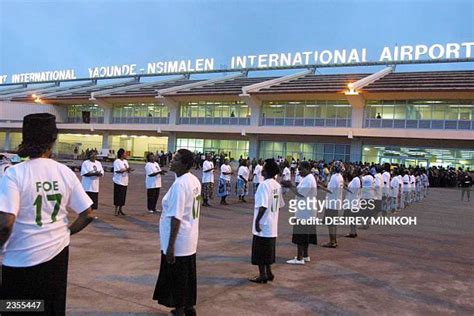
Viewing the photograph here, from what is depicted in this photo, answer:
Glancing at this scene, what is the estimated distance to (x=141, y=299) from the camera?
5.06 meters

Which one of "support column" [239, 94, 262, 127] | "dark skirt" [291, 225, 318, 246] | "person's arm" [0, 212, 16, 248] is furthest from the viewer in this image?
"support column" [239, 94, 262, 127]

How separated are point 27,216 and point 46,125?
59cm

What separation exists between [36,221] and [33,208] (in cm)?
9

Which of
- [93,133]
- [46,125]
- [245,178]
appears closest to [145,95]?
[93,133]

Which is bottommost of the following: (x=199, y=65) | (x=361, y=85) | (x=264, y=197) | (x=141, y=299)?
(x=141, y=299)

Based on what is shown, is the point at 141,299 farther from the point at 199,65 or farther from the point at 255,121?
the point at 199,65

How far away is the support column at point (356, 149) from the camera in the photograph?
1432 inches

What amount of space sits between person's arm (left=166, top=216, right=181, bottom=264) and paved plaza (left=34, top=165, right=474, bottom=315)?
2.75 ft

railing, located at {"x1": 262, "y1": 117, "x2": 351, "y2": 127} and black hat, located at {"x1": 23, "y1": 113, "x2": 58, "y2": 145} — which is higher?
railing, located at {"x1": 262, "y1": 117, "x2": 351, "y2": 127}

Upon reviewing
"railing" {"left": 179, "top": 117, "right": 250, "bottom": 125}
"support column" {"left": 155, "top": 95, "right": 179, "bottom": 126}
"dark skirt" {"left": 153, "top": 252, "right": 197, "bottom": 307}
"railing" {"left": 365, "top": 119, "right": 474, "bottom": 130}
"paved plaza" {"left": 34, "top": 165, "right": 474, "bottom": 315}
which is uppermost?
"support column" {"left": 155, "top": 95, "right": 179, "bottom": 126}

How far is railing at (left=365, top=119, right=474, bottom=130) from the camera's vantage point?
32.9m

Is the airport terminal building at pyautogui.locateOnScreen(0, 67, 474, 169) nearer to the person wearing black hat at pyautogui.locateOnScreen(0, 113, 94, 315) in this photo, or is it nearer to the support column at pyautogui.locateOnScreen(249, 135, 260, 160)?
the support column at pyautogui.locateOnScreen(249, 135, 260, 160)

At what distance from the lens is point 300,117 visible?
39.2 meters

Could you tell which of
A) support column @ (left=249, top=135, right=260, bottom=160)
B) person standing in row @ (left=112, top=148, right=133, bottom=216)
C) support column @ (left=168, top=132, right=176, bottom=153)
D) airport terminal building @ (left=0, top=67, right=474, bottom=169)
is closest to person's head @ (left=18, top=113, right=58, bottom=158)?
person standing in row @ (left=112, top=148, right=133, bottom=216)
